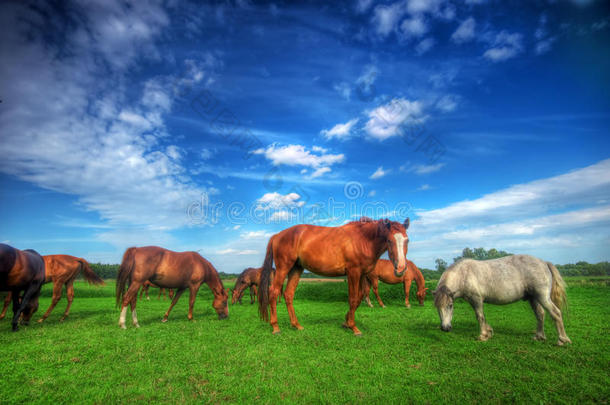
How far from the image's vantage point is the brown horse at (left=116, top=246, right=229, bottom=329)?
831 cm

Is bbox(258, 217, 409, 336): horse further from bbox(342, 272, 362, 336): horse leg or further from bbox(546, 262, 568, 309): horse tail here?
bbox(546, 262, 568, 309): horse tail

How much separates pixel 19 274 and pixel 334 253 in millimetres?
8913

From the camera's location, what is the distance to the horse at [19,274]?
752 cm

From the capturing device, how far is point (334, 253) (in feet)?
23.7

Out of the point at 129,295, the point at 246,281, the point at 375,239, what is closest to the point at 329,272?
the point at 375,239

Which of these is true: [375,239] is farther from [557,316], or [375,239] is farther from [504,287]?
[557,316]

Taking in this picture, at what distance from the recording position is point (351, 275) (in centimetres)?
707

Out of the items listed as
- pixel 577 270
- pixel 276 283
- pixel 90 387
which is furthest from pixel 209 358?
pixel 577 270

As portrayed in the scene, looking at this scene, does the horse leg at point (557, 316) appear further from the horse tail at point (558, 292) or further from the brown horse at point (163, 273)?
the brown horse at point (163, 273)

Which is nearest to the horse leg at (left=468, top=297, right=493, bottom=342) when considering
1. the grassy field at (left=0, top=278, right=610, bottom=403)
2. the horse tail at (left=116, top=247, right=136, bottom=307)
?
the grassy field at (left=0, top=278, right=610, bottom=403)

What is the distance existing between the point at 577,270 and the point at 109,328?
4355 cm

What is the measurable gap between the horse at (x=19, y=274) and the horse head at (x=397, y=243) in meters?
10.2

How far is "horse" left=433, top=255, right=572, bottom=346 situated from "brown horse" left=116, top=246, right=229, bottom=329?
729 cm

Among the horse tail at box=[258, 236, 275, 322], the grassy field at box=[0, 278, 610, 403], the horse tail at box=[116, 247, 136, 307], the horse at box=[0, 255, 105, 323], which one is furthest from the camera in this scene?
the horse at box=[0, 255, 105, 323]
